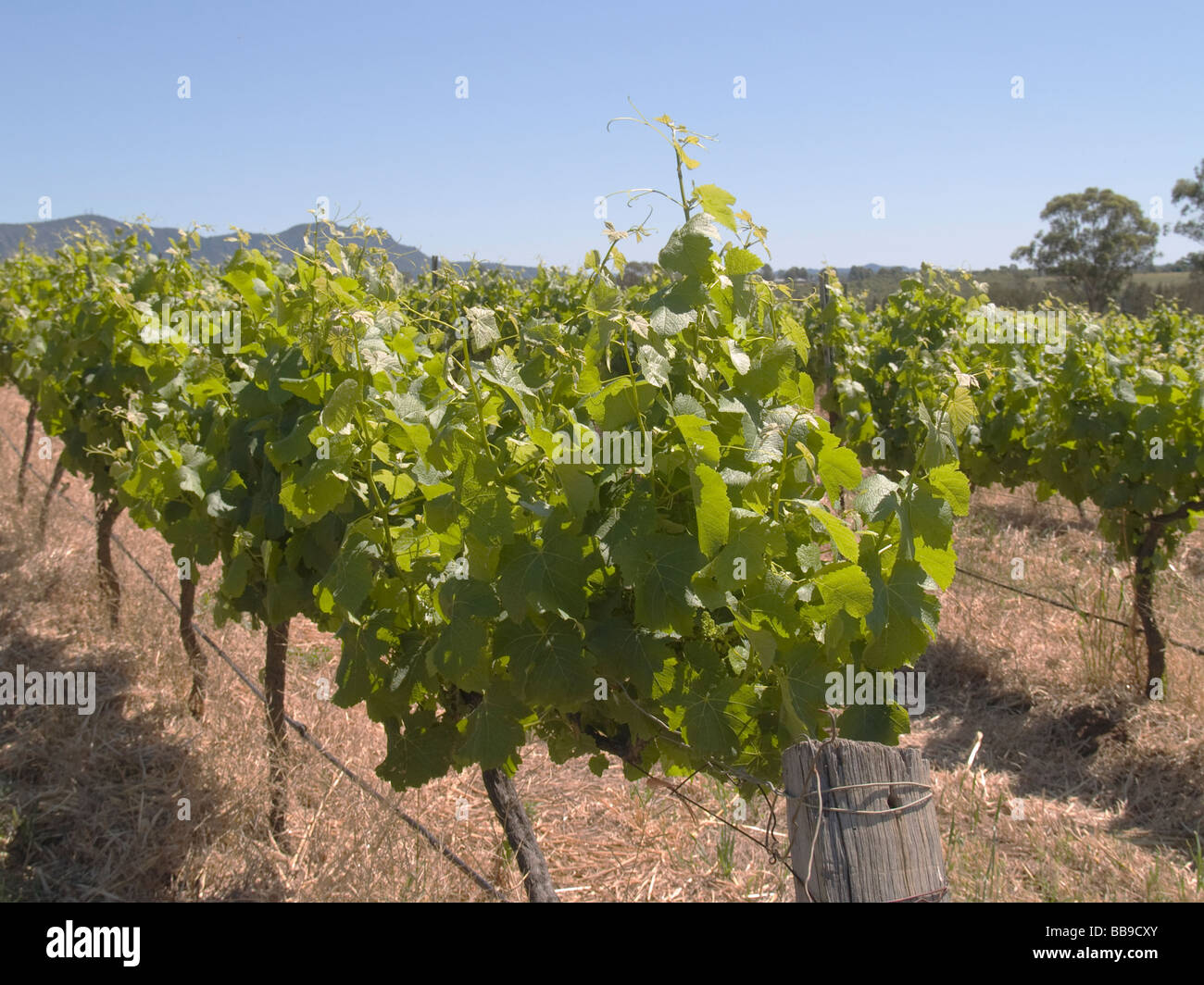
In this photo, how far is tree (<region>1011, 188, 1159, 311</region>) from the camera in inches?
1182

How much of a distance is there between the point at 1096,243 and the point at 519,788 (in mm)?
34084

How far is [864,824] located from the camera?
1259mm

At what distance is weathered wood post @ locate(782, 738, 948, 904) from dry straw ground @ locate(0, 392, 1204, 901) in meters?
1.75

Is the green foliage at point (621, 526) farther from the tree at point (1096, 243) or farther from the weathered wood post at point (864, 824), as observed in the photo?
the tree at point (1096, 243)

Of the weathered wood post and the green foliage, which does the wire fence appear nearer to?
the green foliage

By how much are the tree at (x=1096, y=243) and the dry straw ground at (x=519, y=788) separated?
28.9 meters

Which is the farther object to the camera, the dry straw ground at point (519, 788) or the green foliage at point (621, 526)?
the dry straw ground at point (519, 788)

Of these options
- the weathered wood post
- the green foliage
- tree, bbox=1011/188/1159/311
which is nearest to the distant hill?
the green foliage

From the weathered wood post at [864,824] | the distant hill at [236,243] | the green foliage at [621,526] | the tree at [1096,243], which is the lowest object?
the weathered wood post at [864,824]

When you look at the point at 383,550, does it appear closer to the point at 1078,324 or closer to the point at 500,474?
the point at 500,474

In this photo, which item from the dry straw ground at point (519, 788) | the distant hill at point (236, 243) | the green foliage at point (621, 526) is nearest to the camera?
the green foliage at point (621, 526)

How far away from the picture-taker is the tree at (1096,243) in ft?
98.5

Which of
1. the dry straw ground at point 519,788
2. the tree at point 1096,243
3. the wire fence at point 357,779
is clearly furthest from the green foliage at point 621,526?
the tree at point 1096,243
